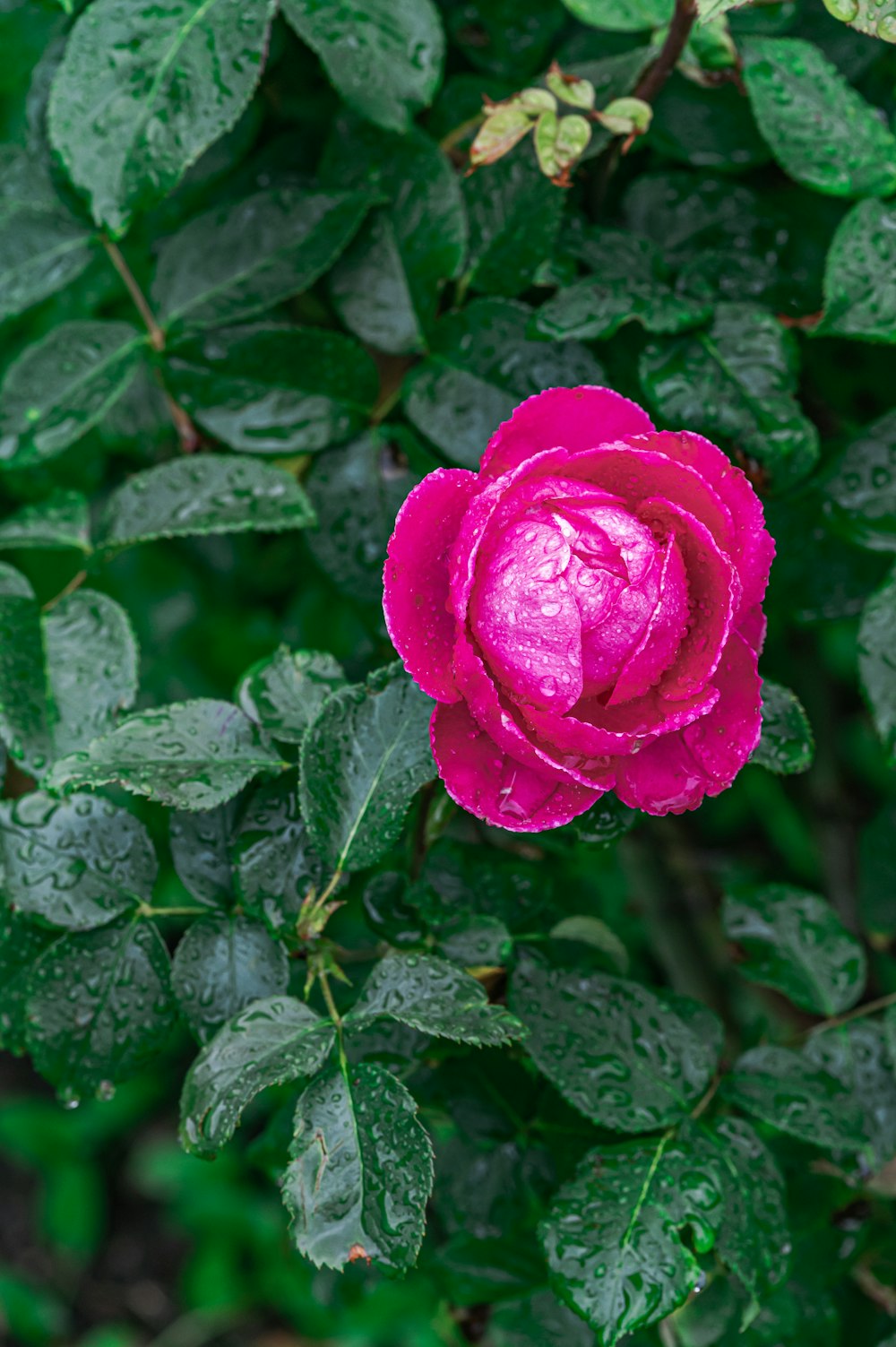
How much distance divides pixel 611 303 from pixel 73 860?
0.51 m

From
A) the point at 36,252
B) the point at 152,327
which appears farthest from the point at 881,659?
the point at 36,252

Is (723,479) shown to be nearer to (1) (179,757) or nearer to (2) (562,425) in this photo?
(2) (562,425)

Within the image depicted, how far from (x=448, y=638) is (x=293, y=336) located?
39cm

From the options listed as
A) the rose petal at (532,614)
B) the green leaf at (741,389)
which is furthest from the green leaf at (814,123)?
the rose petal at (532,614)

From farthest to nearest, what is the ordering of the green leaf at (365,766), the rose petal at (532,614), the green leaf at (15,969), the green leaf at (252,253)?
the green leaf at (252,253)
the green leaf at (15,969)
the green leaf at (365,766)
the rose petal at (532,614)

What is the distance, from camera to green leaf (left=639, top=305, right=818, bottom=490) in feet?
2.59

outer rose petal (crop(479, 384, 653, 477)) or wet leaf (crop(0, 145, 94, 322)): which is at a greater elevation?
outer rose petal (crop(479, 384, 653, 477))

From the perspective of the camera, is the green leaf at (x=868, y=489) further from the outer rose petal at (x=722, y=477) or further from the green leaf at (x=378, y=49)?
the green leaf at (x=378, y=49)

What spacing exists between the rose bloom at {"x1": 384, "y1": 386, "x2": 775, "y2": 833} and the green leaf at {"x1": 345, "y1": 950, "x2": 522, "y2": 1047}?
10 cm

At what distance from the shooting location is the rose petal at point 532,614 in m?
0.57

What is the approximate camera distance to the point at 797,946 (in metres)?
0.93

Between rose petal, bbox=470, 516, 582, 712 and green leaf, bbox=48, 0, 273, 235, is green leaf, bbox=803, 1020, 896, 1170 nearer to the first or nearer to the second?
rose petal, bbox=470, 516, 582, 712

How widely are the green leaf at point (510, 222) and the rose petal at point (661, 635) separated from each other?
14.4 inches

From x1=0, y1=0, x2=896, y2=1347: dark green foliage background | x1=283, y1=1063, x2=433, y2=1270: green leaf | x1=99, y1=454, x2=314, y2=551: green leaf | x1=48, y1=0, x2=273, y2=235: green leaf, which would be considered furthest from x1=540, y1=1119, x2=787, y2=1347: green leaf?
x1=48, y1=0, x2=273, y2=235: green leaf
